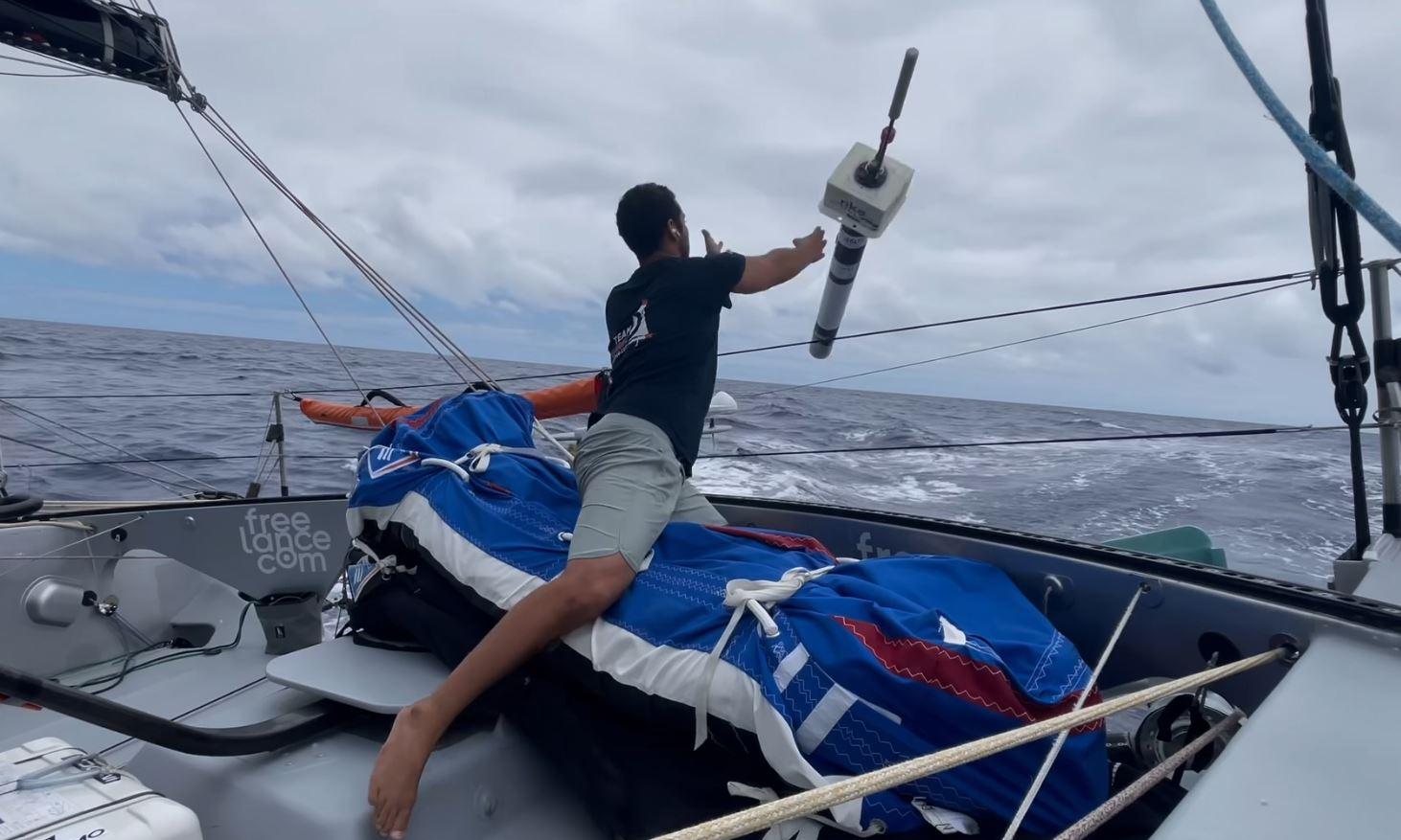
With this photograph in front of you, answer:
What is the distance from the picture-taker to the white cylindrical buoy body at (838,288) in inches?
88.4

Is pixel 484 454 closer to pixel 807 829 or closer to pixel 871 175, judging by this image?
pixel 807 829

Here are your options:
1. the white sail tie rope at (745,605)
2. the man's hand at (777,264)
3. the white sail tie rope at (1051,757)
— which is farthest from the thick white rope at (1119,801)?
the man's hand at (777,264)

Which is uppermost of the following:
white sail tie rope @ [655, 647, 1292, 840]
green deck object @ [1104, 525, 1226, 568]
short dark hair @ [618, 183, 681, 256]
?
short dark hair @ [618, 183, 681, 256]

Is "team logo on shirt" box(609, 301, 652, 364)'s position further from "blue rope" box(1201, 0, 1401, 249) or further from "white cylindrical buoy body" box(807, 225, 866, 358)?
"blue rope" box(1201, 0, 1401, 249)

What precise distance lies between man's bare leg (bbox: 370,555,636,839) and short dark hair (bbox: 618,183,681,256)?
3.03ft

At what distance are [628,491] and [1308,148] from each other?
1.38 metres

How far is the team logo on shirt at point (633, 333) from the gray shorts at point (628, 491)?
0.21m

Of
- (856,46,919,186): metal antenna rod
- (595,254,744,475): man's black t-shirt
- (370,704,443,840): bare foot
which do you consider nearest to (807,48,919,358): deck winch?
(856,46,919,186): metal antenna rod

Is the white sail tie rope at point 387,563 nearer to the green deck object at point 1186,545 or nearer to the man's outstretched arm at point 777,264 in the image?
the man's outstretched arm at point 777,264

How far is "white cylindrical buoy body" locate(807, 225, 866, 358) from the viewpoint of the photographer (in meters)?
2.25

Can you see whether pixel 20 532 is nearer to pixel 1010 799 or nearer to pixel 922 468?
pixel 1010 799

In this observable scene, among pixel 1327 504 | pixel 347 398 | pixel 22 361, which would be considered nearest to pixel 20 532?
pixel 1327 504

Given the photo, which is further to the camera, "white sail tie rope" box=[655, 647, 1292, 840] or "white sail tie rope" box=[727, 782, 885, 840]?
"white sail tie rope" box=[727, 782, 885, 840]

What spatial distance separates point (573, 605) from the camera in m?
1.49
